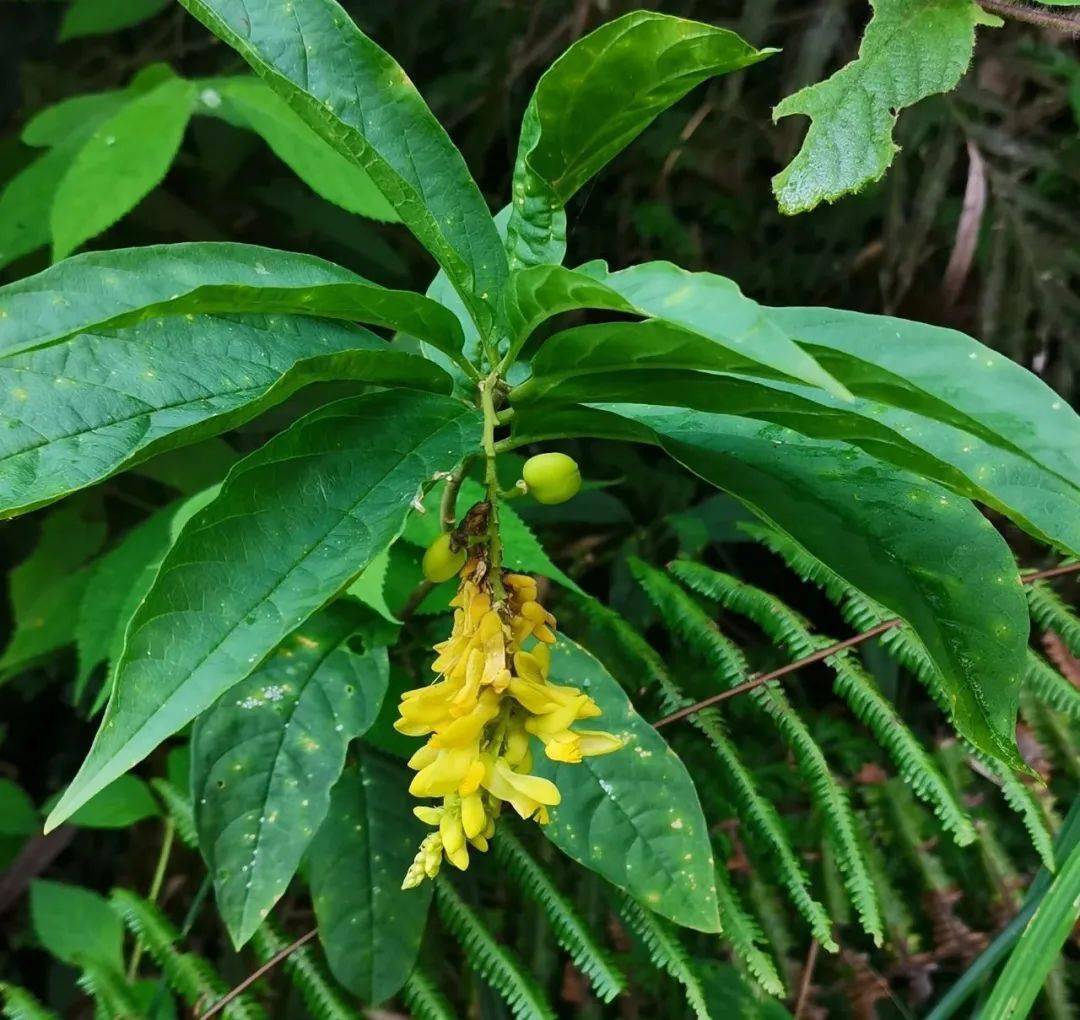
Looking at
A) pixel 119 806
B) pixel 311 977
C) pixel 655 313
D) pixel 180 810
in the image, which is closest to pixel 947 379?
pixel 655 313

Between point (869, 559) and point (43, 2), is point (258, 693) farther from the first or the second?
point (43, 2)

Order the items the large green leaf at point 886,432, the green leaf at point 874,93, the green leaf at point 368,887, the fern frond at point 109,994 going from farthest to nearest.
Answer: the fern frond at point 109,994 → the green leaf at point 368,887 → the green leaf at point 874,93 → the large green leaf at point 886,432

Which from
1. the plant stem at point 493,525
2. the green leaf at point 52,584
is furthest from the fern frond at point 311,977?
the plant stem at point 493,525

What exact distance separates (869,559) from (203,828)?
1.77 ft

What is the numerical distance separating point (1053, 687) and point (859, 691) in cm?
21

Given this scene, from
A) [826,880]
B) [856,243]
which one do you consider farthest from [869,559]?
[856,243]

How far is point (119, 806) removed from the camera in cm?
115

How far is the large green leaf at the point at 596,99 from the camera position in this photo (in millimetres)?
562

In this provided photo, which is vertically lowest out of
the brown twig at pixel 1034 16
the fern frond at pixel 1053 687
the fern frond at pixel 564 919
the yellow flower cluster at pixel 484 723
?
the fern frond at pixel 1053 687

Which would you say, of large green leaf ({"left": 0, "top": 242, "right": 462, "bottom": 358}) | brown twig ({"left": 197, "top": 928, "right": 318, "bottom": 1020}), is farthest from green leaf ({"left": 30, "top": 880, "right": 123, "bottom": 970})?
large green leaf ({"left": 0, "top": 242, "right": 462, "bottom": 358})

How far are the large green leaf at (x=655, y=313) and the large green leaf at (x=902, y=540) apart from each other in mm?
100

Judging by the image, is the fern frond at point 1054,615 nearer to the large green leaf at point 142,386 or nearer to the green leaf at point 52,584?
the large green leaf at point 142,386

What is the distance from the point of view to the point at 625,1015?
107 centimetres

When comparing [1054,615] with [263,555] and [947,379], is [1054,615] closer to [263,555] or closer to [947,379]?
[947,379]
